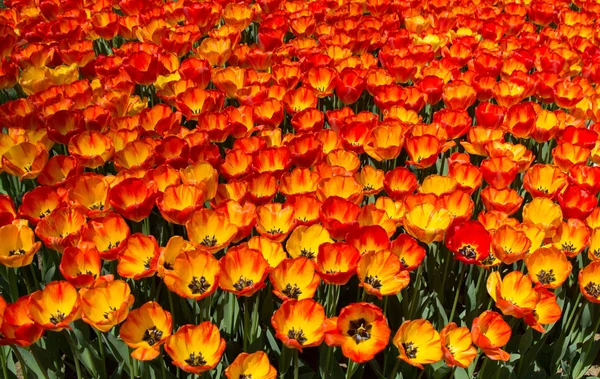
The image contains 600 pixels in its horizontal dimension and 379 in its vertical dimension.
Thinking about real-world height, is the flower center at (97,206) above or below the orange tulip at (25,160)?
below

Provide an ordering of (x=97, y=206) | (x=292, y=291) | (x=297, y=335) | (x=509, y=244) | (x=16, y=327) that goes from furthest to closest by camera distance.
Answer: (x=97, y=206)
(x=509, y=244)
(x=292, y=291)
(x=297, y=335)
(x=16, y=327)

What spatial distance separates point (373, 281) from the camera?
2.17 metres

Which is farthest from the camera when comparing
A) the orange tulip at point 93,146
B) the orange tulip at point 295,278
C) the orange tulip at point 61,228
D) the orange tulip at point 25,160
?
the orange tulip at point 93,146

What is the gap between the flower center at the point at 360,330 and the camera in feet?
6.56

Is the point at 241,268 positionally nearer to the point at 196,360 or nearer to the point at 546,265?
the point at 196,360

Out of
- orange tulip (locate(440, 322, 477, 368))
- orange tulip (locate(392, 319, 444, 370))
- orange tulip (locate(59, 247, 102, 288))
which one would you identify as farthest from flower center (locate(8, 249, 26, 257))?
orange tulip (locate(440, 322, 477, 368))

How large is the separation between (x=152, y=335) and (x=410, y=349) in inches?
32.1

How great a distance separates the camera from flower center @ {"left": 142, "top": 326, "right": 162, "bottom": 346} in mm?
2059

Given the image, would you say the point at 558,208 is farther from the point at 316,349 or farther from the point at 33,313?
the point at 33,313

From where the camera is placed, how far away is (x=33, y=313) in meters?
1.98

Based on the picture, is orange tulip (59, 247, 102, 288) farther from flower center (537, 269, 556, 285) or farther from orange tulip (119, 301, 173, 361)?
flower center (537, 269, 556, 285)

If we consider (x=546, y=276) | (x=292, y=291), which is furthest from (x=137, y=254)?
(x=546, y=276)

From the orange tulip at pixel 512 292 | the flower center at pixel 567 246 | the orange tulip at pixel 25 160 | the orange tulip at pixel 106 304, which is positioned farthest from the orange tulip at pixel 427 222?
the orange tulip at pixel 25 160

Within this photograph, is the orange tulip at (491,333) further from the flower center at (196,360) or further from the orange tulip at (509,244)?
the flower center at (196,360)
